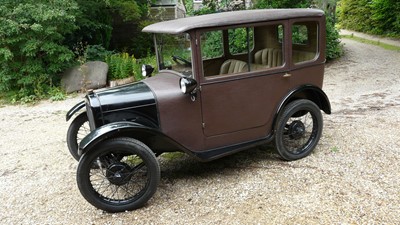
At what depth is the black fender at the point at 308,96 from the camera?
13.7 ft

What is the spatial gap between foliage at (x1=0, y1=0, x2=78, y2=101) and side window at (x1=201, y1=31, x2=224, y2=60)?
530 centimetres

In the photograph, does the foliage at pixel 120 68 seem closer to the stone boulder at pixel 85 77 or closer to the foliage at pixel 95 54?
the stone boulder at pixel 85 77

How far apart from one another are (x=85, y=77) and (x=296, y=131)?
258 inches

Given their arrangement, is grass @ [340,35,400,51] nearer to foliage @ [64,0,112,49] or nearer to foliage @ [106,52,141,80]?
foliage @ [106,52,141,80]

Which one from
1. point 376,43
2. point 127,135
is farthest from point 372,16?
point 127,135

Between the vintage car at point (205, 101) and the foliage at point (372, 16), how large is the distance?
1327cm

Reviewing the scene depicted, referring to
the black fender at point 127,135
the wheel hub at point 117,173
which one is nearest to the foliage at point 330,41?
the black fender at point 127,135

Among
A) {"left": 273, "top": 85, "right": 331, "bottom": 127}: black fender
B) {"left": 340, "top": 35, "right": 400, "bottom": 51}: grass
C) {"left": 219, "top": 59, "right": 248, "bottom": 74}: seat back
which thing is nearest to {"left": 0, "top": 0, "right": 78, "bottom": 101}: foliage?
{"left": 219, "top": 59, "right": 248, "bottom": 74}: seat back

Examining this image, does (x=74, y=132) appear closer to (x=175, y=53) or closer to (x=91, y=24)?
(x=175, y=53)

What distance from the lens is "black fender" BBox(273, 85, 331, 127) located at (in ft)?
13.7

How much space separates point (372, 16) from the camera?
16703mm

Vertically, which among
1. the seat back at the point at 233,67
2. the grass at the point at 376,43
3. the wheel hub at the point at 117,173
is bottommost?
the grass at the point at 376,43

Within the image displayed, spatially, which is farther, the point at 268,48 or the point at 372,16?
the point at 372,16

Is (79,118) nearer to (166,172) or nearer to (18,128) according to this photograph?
(166,172)
